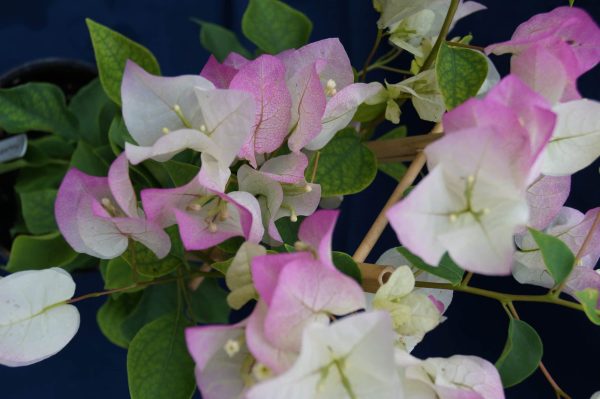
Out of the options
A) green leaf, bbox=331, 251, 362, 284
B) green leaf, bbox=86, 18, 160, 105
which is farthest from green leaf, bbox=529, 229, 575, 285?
green leaf, bbox=86, 18, 160, 105

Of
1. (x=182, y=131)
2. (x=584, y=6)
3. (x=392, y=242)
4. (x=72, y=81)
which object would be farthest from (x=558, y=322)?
(x=72, y=81)

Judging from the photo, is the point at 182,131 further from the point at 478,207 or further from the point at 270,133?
the point at 478,207

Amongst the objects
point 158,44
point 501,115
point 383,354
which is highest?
point 501,115

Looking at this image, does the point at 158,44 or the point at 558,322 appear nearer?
the point at 558,322

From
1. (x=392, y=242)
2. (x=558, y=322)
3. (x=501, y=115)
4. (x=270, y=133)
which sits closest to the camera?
(x=501, y=115)

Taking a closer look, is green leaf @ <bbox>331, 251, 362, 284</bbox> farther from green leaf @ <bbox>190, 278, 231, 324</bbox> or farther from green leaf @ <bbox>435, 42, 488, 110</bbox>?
green leaf @ <bbox>190, 278, 231, 324</bbox>

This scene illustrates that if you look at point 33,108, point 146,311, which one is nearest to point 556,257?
point 146,311

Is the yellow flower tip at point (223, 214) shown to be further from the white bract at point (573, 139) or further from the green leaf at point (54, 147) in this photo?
the green leaf at point (54, 147)
